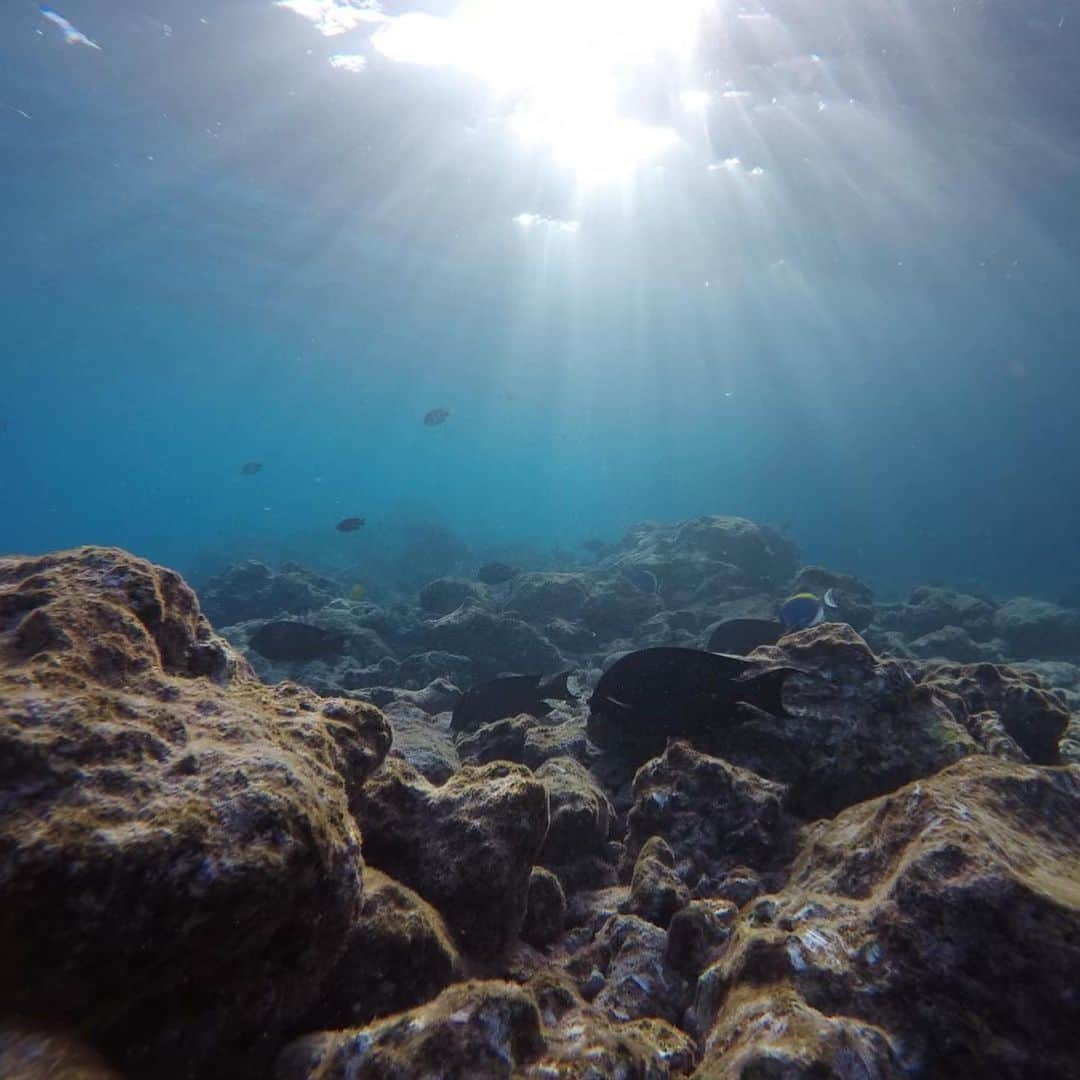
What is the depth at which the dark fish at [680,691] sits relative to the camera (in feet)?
14.3

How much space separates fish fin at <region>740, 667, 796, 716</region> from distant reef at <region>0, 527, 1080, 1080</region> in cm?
25

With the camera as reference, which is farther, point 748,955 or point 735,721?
point 735,721

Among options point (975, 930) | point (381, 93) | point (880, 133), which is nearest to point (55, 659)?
point (975, 930)

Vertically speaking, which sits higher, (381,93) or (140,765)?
(381,93)

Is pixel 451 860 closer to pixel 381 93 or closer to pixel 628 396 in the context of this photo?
pixel 381 93

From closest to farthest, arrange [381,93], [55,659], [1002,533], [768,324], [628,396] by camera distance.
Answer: [55,659] → [381,93] → [768,324] → [1002,533] → [628,396]

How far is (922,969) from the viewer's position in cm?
202

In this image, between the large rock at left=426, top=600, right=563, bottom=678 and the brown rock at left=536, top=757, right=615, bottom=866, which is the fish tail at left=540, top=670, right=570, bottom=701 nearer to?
the brown rock at left=536, top=757, right=615, bottom=866

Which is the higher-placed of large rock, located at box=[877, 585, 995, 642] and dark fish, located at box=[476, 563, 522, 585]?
large rock, located at box=[877, 585, 995, 642]

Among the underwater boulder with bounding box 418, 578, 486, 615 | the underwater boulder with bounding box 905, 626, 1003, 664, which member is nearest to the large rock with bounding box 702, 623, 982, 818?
the underwater boulder with bounding box 905, 626, 1003, 664

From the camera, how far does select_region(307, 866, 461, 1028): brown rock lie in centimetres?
209

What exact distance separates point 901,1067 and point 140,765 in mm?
2386

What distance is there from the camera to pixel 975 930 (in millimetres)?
2033

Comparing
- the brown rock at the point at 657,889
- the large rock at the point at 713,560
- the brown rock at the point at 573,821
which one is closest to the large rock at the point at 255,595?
the large rock at the point at 713,560
